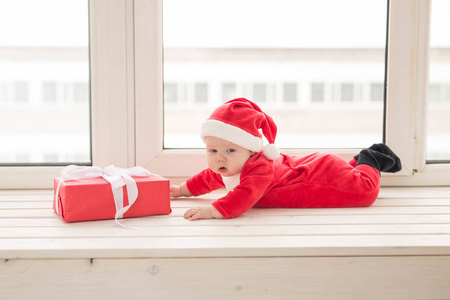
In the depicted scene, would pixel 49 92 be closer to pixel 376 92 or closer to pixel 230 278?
pixel 230 278

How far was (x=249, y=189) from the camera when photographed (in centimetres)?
118

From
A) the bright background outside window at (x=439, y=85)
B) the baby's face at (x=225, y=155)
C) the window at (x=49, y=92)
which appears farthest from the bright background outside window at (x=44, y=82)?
the bright background outside window at (x=439, y=85)

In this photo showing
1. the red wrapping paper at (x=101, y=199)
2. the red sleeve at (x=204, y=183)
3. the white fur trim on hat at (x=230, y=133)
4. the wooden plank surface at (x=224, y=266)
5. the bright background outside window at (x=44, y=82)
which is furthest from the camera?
the bright background outside window at (x=44, y=82)

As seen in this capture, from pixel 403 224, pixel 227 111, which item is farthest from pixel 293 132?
pixel 403 224

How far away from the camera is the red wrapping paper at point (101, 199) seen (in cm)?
109

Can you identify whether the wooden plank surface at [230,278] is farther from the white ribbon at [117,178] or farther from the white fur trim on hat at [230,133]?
the white fur trim on hat at [230,133]

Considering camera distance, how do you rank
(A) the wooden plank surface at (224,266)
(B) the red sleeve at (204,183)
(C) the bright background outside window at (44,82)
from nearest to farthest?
(A) the wooden plank surface at (224,266), (B) the red sleeve at (204,183), (C) the bright background outside window at (44,82)

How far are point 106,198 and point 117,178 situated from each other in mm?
56

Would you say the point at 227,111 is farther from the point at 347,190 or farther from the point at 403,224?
the point at 403,224

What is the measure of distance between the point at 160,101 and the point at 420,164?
89cm

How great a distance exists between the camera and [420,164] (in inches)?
60.6

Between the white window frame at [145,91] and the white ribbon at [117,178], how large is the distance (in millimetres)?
269

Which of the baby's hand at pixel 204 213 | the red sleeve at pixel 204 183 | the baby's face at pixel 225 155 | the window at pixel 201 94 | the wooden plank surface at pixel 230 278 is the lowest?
the wooden plank surface at pixel 230 278

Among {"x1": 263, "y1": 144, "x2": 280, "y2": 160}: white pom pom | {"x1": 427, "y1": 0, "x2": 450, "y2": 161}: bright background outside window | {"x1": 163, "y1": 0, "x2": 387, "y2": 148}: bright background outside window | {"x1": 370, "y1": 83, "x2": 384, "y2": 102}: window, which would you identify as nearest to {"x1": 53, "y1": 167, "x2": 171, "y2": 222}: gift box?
{"x1": 263, "y1": 144, "x2": 280, "y2": 160}: white pom pom
